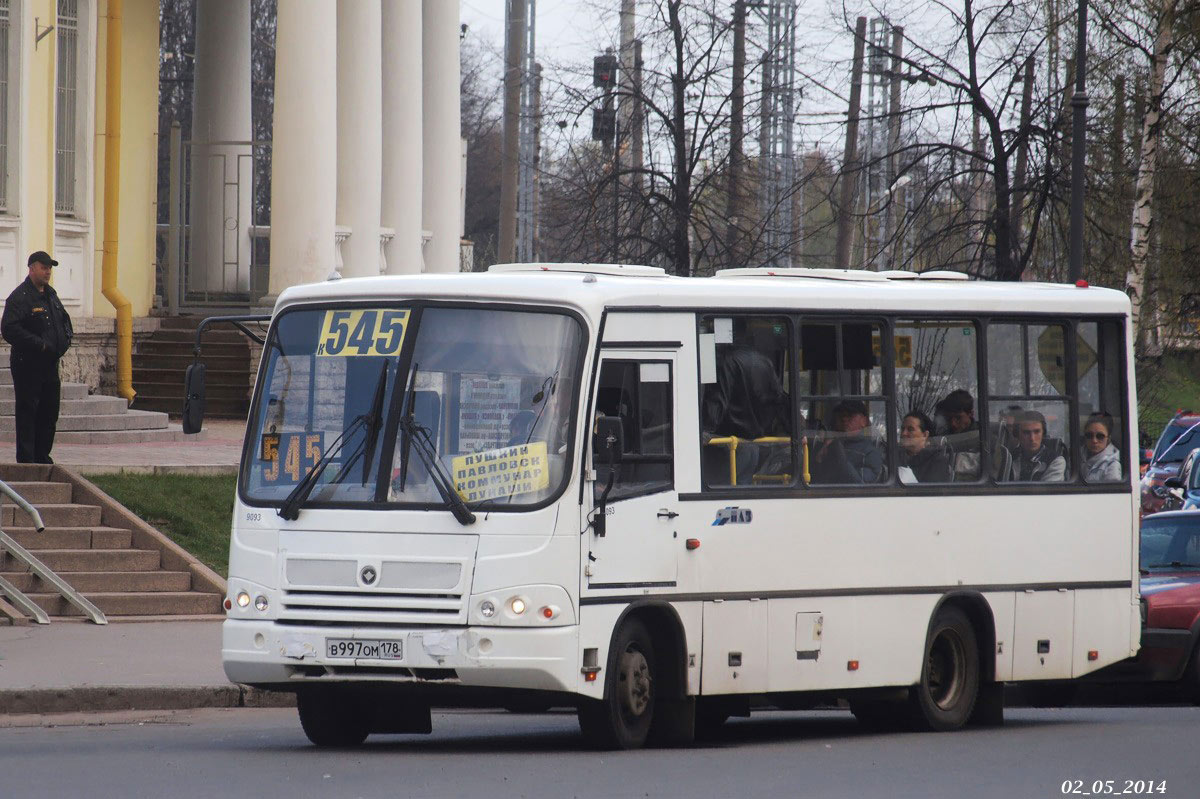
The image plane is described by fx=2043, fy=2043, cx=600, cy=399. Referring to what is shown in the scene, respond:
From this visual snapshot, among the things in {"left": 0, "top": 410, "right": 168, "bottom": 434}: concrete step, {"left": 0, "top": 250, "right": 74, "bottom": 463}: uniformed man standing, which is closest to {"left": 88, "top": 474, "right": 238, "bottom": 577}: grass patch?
{"left": 0, "top": 250, "right": 74, "bottom": 463}: uniformed man standing

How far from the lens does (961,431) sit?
41.2ft

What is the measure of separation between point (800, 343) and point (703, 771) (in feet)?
9.67

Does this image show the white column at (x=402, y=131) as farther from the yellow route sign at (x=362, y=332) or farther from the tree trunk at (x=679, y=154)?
the yellow route sign at (x=362, y=332)

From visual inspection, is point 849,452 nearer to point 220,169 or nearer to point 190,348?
point 190,348

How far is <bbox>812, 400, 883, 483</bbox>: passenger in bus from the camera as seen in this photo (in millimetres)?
11680

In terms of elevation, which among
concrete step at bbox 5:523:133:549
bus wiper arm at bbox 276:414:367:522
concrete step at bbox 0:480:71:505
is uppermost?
bus wiper arm at bbox 276:414:367:522

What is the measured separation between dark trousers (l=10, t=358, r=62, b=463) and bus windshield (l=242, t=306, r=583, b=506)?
716 cm

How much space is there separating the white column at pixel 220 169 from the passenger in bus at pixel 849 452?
63.5 ft

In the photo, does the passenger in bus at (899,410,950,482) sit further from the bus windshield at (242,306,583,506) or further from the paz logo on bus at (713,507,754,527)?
the bus windshield at (242,306,583,506)

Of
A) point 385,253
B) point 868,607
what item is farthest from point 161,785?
point 385,253

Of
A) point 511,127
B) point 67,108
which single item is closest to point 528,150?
point 511,127

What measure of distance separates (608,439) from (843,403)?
233 centimetres

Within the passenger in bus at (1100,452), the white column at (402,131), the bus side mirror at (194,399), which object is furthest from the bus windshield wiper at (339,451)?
the white column at (402,131)

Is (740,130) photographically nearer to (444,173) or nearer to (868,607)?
(444,173)
